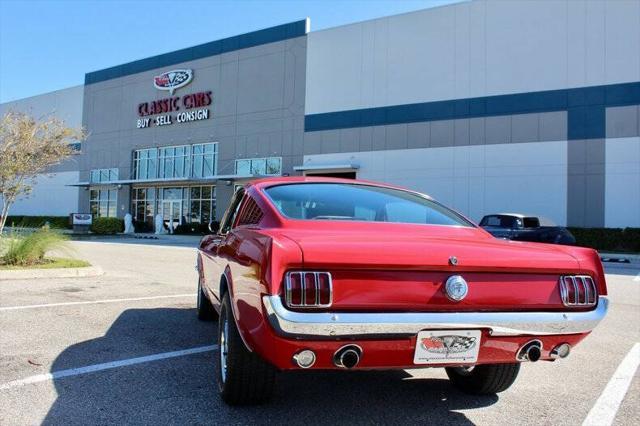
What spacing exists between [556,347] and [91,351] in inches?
158

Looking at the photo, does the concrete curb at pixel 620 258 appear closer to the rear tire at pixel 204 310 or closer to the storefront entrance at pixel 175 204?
the rear tire at pixel 204 310

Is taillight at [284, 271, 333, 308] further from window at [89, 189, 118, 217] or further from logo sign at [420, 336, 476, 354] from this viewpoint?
window at [89, 189, 118, 217]

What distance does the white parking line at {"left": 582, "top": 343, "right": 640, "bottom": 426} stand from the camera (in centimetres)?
359

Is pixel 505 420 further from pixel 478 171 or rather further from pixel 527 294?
pixel 478 171

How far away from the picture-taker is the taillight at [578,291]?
10.3ft

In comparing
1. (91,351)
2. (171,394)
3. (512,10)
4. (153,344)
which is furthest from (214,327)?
Answer: (512,10)

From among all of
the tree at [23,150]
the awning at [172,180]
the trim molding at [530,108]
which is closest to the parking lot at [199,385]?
the tree at [23,150]

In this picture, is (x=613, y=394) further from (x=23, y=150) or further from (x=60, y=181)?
(x=60, y=181)

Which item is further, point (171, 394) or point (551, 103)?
point (551, 103)

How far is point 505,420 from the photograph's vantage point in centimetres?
352

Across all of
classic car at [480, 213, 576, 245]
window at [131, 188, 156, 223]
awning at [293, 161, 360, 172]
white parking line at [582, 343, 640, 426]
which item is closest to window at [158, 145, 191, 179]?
window at [131, 188, 156, 223]

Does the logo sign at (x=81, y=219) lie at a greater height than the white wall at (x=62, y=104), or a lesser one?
lesser

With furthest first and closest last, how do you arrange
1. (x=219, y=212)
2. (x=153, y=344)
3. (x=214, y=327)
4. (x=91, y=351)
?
(x=219, y=212) → (x=214, y=327) → (x=153, y=344) → (x=91, y=351)

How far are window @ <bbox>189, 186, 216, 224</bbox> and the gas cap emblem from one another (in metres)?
35.2
